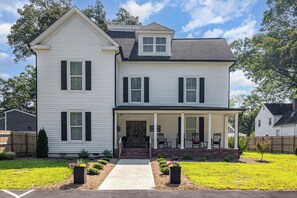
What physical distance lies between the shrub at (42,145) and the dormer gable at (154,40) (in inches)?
325

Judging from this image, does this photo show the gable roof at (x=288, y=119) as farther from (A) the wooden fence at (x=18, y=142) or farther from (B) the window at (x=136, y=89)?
(A) the wooden fence at (x=18, y=142)

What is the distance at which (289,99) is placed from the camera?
4253 centimetres

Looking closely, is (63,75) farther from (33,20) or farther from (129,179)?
(33,20)

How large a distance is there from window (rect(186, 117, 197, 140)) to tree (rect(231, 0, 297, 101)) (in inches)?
601

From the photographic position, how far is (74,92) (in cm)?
1673

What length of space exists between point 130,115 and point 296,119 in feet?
68.5

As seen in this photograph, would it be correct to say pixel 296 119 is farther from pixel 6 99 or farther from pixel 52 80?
pixel 6 99

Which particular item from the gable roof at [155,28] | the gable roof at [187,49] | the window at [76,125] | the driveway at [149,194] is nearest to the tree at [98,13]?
the gable roof at [187,49]

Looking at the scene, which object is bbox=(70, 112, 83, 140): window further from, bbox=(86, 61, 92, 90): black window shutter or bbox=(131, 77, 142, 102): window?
bbox=(131, 77, 142, 102): window

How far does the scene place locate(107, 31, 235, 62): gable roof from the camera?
19031 mm

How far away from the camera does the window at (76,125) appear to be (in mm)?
16750

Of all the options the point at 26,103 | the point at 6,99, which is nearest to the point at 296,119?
the point at 26,103

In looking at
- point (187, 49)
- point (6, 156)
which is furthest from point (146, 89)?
point (6, 156)

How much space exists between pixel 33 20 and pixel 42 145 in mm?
17990
